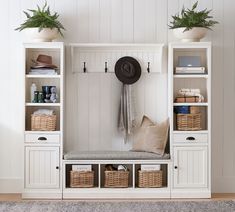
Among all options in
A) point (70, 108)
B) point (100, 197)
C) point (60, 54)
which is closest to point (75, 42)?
point (60, 54)

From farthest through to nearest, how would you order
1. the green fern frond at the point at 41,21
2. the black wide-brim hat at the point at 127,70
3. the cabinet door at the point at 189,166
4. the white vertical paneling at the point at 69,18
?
the white vertical paneling at the point at 69,18 → the black wide-brim hat at the point at 127,70 → the cabinet door at the point at 189,166 → the green fern frond at the point at 41,21

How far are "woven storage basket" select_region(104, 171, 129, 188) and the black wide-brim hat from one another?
994 millimetres

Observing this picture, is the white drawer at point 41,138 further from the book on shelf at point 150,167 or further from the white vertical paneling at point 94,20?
the white vertical paneling at point 94,20

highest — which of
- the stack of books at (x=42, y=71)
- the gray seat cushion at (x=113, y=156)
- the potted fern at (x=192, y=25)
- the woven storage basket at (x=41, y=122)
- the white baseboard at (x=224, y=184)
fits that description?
the potted fern at (x=192, y=25)

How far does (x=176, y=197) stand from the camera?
4871 mm

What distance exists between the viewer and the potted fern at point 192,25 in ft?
15.9

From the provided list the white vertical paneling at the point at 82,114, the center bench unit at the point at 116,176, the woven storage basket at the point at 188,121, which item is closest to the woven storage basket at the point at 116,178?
the center bench unit at the point at 116,176

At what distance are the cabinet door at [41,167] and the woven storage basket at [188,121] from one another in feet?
4.38

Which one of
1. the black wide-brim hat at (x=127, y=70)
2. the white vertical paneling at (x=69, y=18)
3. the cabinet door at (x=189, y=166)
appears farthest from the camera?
the white vertical paneling at (x=69, y=18)

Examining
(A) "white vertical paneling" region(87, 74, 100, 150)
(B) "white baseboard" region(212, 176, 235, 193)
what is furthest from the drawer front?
(A) "white vertical paneling" region(87, 74, 100, 150)

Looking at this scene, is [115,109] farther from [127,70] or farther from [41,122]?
[41,122]

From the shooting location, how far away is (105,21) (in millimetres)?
5172

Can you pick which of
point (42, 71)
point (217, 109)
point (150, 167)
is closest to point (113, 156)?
point (150, 167)

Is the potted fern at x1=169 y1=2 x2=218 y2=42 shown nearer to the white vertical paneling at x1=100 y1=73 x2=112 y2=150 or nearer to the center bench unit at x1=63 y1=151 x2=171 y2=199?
the white vertical paneling at x1=100 y1=73 x2=112 y2=150
